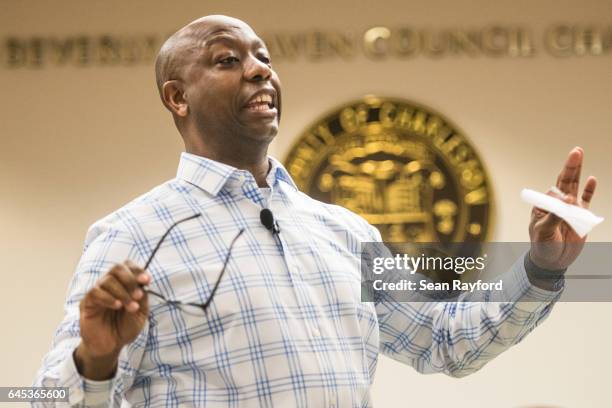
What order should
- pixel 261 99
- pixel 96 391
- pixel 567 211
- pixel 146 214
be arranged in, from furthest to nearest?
pixel 261 99 < pixel 146 214 < pixel 567 211 < pixel 96 391

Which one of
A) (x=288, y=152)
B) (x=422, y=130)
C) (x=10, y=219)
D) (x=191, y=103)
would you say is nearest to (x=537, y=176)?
(x=422, y=130)

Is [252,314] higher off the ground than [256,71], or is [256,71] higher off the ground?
[256,71]

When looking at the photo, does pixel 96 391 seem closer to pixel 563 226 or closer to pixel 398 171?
pixel 563 226

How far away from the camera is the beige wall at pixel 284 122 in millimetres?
4086

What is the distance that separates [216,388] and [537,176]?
3.01 m

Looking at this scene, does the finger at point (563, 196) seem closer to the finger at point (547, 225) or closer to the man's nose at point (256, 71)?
the finger at point (547, 225)

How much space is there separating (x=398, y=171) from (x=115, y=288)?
2989mm

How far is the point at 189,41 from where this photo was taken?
167cm

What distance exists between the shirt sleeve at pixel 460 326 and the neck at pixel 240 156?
321mm

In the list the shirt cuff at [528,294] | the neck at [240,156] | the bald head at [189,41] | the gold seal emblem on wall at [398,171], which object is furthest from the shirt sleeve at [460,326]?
the gold seal emblem on wall at [398,171]

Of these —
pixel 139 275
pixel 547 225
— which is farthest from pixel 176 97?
pixel 547 225

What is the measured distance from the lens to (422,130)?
408cm

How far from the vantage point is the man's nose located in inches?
62.8

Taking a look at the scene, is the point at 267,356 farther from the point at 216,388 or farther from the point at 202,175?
the point at 202,175
